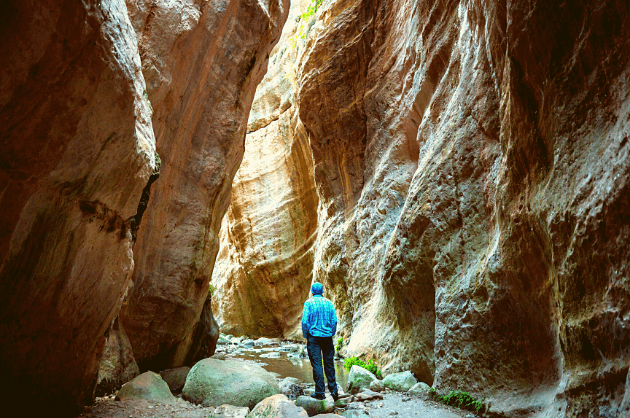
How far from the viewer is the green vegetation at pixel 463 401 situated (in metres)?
5.10

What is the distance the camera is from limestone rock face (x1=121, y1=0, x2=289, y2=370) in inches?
277

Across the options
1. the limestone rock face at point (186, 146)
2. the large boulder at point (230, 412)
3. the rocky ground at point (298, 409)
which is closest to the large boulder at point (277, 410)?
the rocky ground at point (298, 409)

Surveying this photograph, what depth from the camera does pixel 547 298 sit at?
14.2 feet

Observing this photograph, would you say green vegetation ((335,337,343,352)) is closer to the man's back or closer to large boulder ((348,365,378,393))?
large boulder ((348,365,378,393))

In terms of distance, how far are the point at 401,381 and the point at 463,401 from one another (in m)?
1.43

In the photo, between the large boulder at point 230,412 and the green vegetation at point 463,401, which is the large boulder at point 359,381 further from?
the large boulder at point 230,412

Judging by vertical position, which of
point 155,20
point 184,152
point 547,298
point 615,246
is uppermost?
point 155,20

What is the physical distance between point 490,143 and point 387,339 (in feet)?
14.8

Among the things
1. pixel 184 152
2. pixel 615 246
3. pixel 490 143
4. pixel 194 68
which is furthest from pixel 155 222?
pixel 615 246

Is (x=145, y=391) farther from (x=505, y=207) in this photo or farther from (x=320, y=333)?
(x=505, y=207)

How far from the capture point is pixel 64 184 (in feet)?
11.7

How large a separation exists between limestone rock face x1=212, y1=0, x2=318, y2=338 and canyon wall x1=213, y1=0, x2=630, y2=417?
7838 mm

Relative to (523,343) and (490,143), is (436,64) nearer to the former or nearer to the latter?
(490,143)

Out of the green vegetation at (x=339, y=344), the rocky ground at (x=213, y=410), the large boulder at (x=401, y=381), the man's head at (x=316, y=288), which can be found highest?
the man's head at (x=316, y=288)
